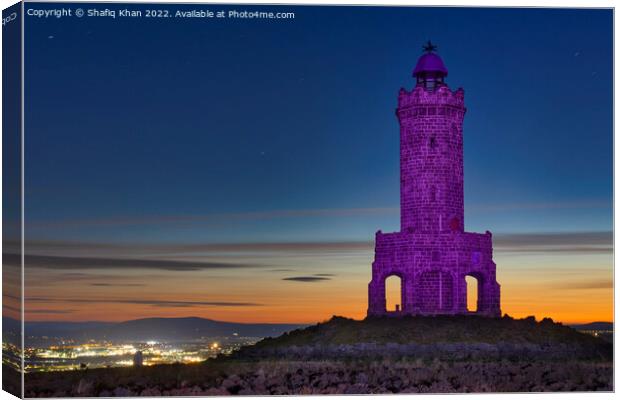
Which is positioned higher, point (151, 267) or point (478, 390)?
point (151, 267)

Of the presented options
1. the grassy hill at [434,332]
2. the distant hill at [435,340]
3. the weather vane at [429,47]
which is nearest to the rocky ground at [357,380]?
the distant hill at [435,340]

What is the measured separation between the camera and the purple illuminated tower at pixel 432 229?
5288 cm

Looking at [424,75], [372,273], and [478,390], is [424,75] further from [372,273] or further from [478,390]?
[478,390]

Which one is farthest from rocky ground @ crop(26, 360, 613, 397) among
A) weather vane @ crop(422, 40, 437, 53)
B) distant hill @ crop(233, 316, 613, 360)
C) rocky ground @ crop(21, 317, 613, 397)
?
weather vane @ crop(422, 40, 437, 53)

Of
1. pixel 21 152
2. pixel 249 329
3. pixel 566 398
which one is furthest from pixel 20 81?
pixel 566 398

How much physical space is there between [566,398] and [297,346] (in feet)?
38.4

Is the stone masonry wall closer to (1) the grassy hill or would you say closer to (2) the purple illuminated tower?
(2) the purple illuminated tower

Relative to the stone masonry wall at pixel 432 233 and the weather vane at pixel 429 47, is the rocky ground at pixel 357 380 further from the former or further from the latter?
the weather vane at pixel 429 47

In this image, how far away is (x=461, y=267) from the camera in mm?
53094

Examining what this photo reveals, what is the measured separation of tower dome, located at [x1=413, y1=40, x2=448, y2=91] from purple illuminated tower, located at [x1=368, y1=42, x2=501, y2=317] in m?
0.04

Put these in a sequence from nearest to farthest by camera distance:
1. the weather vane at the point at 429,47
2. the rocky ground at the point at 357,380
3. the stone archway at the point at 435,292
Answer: the rocky ground at the point at 357,380
the weather vane at the point at 429,47
the stone archway at the point at 435,292

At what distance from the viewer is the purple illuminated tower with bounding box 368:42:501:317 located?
52875 millimetres

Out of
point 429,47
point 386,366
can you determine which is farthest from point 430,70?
point 386,366

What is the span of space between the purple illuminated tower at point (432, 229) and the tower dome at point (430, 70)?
38 millimetres
